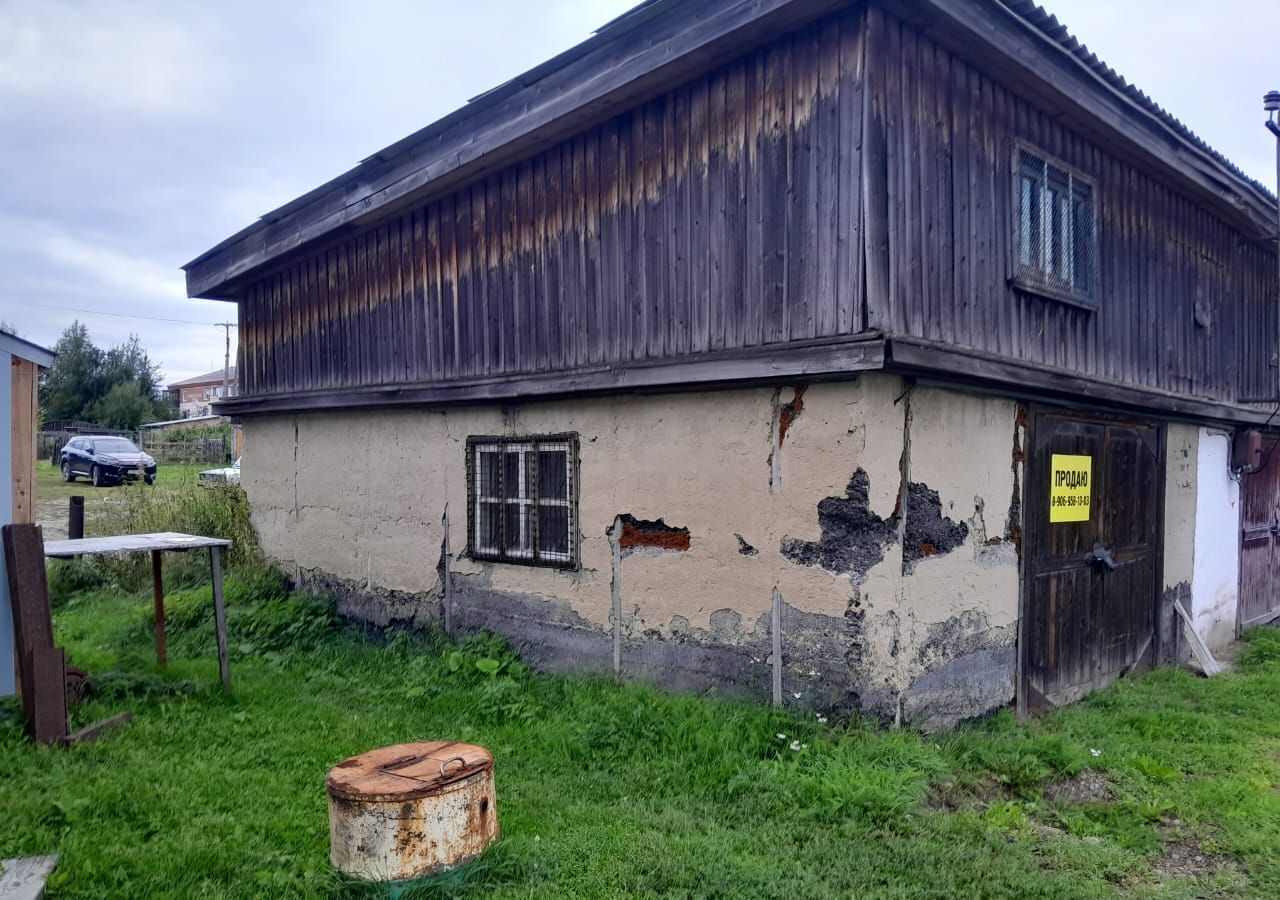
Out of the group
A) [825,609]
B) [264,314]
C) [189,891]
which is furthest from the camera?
[264,314]

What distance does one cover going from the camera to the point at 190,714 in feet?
21.4

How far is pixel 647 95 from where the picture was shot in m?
6.82

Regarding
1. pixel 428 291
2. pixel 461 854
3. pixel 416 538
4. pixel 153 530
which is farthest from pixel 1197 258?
pixel 153 530

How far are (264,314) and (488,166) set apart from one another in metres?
4.43

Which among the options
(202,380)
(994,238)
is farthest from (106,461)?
(202,380)

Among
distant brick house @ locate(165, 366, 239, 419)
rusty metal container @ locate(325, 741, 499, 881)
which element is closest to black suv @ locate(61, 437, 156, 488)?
rusty metal container @ locate(325, 741, 499, 881)

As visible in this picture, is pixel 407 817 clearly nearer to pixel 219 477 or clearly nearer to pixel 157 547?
pixel 157 547

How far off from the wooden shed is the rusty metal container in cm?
345

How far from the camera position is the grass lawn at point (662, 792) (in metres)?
4.16

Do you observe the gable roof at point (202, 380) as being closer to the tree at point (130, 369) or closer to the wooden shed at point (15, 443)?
the tree at point (130, 369)

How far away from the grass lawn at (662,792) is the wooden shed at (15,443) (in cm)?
64

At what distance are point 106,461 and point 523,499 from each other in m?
24.6

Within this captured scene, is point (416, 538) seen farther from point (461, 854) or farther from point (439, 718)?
point (461, 854)

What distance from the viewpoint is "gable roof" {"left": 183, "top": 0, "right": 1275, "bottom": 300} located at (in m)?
5.88
